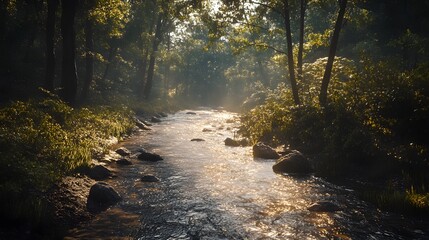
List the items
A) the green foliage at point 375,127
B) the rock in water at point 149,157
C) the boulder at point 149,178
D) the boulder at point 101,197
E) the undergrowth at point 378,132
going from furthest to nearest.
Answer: the rock in water at point 149,157 → the boulder at point 149,178 → the green foliage at point 375,127 → the undergrowth at point 378,132 → the boulder at point 101,197

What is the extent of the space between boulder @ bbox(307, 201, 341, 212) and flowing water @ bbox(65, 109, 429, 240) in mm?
183

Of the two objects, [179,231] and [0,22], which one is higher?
[0,22]

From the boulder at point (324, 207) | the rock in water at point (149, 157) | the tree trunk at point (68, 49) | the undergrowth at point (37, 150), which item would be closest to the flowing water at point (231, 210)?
the boulder at point (324, 207)

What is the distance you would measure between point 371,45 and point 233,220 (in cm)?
3030

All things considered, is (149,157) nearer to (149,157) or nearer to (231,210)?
(149,157)

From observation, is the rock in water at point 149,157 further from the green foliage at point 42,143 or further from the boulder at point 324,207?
the boulder at point 324,207

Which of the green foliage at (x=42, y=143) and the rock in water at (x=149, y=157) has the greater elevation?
the green foliage at (x=42, y=143)

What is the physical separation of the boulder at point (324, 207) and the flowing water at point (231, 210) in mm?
183

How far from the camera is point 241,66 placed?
274 ft

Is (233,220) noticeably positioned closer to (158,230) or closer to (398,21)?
(158,230)

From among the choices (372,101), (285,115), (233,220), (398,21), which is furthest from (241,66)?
(233,220)

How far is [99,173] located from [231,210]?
477 cm

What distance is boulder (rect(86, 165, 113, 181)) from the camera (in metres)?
10.6

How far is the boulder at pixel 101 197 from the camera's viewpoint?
8489mm
